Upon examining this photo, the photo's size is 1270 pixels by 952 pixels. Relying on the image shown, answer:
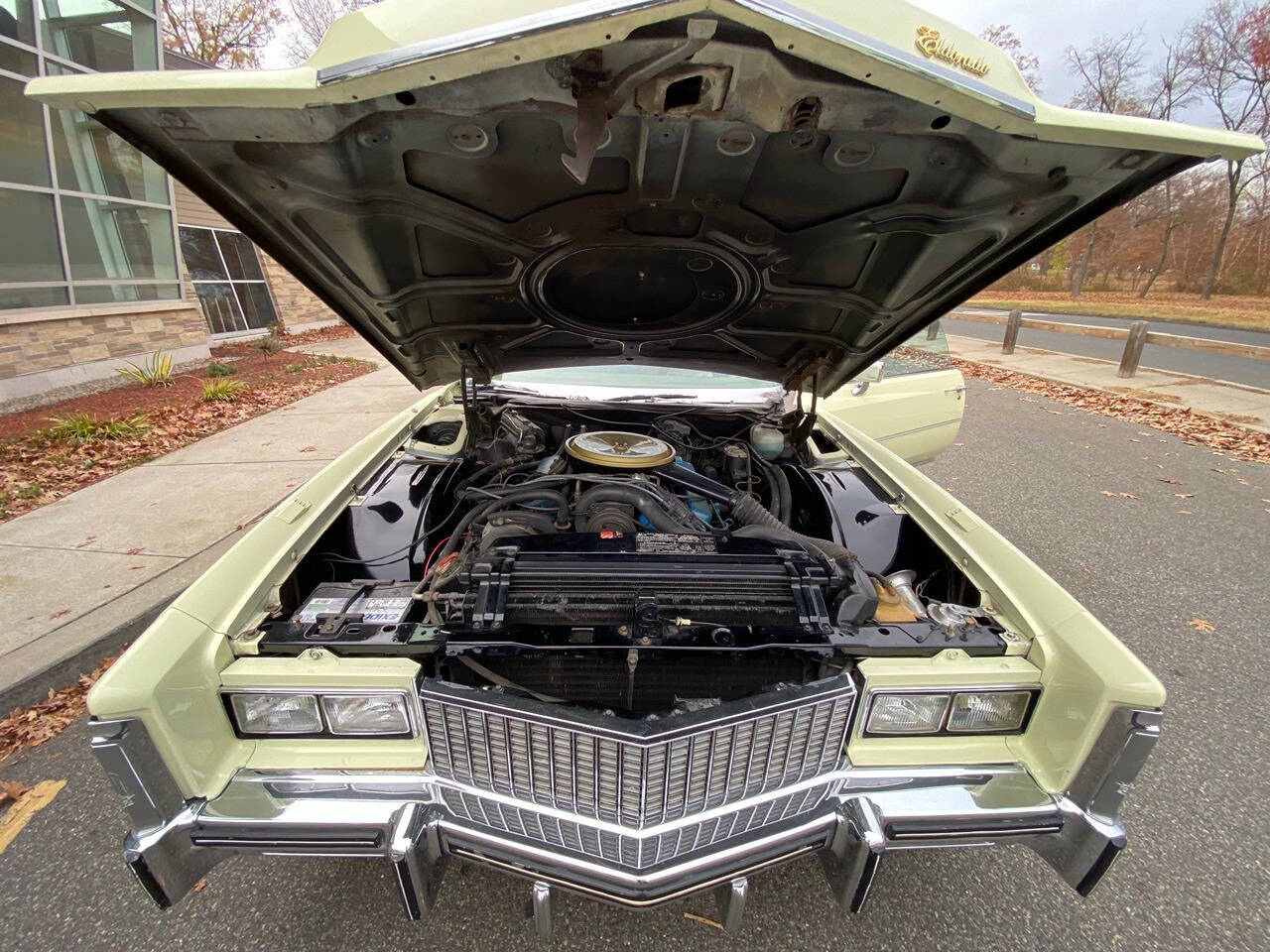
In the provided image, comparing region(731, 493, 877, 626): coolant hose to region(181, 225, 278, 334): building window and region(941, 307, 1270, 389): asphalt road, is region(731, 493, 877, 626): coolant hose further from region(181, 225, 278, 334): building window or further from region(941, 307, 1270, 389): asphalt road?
region(181, 225, 278, 334): building window

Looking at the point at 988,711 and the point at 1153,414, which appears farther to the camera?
the point at 1153,414

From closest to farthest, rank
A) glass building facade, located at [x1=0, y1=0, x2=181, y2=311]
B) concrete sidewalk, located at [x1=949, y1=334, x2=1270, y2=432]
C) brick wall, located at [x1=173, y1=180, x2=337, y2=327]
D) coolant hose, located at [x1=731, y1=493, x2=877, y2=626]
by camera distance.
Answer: coolant hose, located at [x1=731, y1=493, x2=877, y2=626] < glass building facade, located at [x1=0, y1=0, x2=181, y2=311] < concrete sidewalk, located at [x1=949, y1=334, x2=1270, y2=432] < brick wall, located at [x1=173, y1=180, x2=337, y2=327]

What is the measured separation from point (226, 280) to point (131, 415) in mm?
6927

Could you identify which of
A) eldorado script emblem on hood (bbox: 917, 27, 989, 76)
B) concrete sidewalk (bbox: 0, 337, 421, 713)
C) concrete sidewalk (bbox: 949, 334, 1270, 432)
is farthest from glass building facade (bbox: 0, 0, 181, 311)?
concrete sidewalk (bbox: 949, 334, 1270, 432)

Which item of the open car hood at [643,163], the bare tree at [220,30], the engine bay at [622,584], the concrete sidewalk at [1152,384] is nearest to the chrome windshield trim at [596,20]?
the open car hood at [643,163]

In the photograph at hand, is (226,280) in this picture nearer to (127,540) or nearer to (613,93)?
(127,540)

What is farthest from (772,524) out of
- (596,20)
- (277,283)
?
(277,283)

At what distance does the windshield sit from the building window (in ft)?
35.0

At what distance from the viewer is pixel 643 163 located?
170 cm

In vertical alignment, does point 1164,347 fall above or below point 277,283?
below

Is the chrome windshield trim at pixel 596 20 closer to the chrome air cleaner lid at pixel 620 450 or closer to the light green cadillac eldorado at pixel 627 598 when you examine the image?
the light green cadillac eldorado at pixel 627 598

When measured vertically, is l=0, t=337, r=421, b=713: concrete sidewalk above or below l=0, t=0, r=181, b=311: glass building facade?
below

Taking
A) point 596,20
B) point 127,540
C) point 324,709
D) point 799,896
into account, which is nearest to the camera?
point 596,20

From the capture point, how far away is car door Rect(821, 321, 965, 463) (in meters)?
4.61
